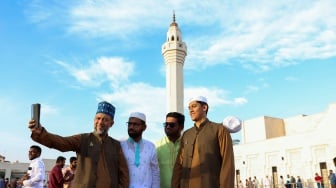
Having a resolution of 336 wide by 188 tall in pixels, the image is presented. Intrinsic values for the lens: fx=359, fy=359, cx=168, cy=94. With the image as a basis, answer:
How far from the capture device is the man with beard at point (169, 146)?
4.45 meters

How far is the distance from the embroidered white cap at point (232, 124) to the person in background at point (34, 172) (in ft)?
12.4

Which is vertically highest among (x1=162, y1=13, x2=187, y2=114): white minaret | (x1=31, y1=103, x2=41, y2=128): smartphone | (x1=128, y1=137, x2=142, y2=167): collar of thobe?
(x1=162, y1=13, x2=187, y2=114): white minaret

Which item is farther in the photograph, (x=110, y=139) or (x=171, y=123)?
(x=171, y=123)

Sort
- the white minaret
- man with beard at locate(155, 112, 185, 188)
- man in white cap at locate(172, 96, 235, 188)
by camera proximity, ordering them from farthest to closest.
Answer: the white minaret, man with beard at locate(155, 112, 185, 188), man in white cap at locate(172, 96, 235, 188)

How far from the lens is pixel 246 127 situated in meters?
34.5

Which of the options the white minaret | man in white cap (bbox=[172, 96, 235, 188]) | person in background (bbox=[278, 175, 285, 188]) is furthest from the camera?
the white minaret

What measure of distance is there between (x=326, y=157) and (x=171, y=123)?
23067 mm

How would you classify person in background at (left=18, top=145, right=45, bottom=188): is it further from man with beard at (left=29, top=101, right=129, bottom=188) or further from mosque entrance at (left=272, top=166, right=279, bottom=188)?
mosque entrance at (left=272, top=166, right=279, bottom=188)

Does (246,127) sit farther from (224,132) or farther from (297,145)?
(224,132)

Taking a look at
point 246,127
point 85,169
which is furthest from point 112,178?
point 246,127

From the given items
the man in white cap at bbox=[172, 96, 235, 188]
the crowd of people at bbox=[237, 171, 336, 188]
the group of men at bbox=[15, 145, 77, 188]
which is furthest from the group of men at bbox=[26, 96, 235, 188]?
the crowd of people at bbox=[237, 171, 336, 188]

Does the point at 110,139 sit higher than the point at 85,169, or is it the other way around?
the point at 110,139

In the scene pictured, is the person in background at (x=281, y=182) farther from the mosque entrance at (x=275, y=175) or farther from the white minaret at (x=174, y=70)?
the white minaret at (x=174, y=70)

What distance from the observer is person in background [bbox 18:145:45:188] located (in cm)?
610
